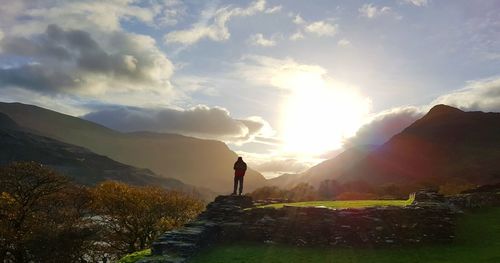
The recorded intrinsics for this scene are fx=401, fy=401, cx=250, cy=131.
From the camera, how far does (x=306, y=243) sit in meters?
24.3

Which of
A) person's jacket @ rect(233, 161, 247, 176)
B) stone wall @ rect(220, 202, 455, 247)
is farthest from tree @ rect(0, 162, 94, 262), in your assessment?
stone wall @ rect(220, 202, 455, 247)

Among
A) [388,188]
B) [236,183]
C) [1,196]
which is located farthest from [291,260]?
[388,188]

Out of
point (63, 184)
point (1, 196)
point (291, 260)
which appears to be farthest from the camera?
point (63, 184)

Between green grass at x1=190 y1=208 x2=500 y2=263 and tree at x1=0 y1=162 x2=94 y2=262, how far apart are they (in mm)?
27090

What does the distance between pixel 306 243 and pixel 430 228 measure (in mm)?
7294

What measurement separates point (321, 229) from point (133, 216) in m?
35.6

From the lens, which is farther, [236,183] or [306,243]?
[236,183]

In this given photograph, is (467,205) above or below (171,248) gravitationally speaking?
above

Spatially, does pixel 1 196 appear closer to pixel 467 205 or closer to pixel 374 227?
pixel 374 227

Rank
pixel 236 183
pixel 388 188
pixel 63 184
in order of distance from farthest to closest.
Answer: pixel 388 188 → pixel 63 184 → pixel 236 183

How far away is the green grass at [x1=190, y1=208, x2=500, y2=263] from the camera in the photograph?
67.7ft

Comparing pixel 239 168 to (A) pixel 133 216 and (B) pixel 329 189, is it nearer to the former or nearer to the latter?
(A) pixel 133 216

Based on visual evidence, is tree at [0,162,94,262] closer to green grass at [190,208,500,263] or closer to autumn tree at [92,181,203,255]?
autumn tree at [92,181,203,255]

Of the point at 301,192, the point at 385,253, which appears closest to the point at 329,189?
the point at 301,192
